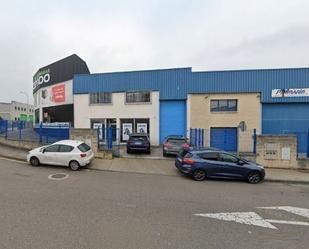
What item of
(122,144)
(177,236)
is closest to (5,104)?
(122,144)

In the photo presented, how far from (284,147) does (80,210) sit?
42.2 ft

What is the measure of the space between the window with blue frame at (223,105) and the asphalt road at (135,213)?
11.6m

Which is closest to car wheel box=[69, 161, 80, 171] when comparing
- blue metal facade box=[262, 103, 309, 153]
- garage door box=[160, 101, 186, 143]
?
garage door box=[160, 101, 186, 143]

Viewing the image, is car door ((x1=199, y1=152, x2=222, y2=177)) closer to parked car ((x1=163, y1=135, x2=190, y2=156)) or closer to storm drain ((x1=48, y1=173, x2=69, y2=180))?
parked car ((x1=163, y1=135, x2=190, y2=156))

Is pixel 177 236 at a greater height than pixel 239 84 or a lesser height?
lesser

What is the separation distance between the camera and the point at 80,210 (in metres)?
6.82

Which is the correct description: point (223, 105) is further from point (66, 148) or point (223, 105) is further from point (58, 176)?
point (58, 176)

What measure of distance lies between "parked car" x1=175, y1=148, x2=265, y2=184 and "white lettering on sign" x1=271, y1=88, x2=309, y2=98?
38.0ft

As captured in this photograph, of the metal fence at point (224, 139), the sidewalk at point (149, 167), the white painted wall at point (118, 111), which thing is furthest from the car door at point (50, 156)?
the white painted wall at point (118, 111)

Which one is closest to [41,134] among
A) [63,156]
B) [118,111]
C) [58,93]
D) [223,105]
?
[63,156]

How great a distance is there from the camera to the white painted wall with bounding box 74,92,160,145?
23609mm

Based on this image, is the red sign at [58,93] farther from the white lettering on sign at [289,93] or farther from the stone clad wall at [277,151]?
the stone clad wall at [277,151]

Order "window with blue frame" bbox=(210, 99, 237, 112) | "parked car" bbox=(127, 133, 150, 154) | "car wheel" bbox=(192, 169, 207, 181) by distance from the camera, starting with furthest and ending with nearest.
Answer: "window with blue frame" bbox=(210, 99, 237, 112)
"parked car" bbox=(127, 133, 150, 154)
"car wheel" bbox=(192, 169, 207, 181)

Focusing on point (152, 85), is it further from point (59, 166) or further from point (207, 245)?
point (207, 245)
